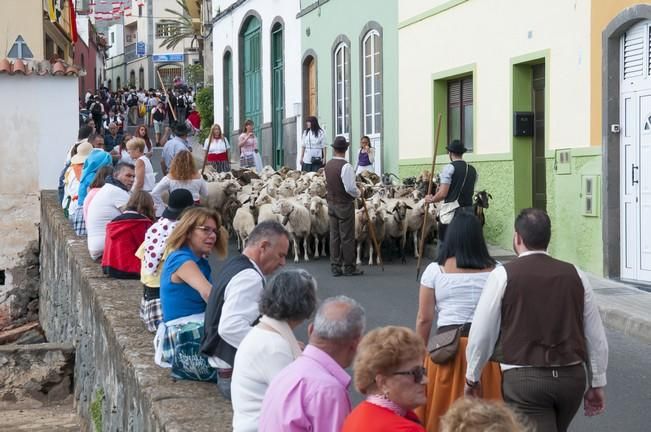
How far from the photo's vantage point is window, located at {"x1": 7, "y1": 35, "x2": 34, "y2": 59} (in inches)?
923

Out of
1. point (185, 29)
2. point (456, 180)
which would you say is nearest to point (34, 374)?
point (456, 180)

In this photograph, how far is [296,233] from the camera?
16.2 meters

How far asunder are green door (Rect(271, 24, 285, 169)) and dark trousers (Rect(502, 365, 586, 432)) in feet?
77.8

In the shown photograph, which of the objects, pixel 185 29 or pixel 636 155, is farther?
pixel 185 29

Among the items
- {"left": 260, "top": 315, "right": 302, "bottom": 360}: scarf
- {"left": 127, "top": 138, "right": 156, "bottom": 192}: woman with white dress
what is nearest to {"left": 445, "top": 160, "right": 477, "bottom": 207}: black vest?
{"left": 127, "top": 138, "right": 156, "bottom": 192}: woman with white dress

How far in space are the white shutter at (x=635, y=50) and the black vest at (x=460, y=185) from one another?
92.3 inches

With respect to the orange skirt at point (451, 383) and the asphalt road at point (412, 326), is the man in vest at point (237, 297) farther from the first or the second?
the asphalt road at point (412, 326)

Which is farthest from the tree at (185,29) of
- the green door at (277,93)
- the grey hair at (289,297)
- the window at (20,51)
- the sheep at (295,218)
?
the grey hair at (289,297)

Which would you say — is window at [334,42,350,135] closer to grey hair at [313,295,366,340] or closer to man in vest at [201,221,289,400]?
man in vest at [201,221,289,400]

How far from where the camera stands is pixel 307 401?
4.12 m

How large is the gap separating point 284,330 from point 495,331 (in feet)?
4.25

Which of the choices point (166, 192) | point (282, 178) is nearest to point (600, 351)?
point (166, 192)

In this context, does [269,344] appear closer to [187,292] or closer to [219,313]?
[219,313]

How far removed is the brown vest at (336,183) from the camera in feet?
46.5
